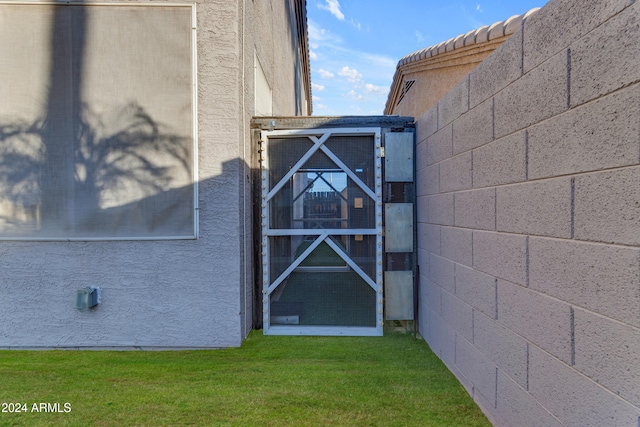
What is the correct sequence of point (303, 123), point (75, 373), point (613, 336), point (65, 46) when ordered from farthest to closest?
point (303, 123)
point (65, 46)
point (75, 373)
point (613, 336)

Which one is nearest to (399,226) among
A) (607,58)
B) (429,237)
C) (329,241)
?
(429,237)

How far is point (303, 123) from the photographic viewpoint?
420cm

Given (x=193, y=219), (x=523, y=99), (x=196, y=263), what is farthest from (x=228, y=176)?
(x=523, y=99)

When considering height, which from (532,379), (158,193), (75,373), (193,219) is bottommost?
(75,373)

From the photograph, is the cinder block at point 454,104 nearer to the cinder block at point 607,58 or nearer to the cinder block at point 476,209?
the cinder block at point 476,209

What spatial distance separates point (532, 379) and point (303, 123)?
327cm

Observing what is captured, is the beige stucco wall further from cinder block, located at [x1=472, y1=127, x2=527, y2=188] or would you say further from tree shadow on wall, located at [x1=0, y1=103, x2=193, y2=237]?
tree shadow on wall, located at [x1=0, y1=103, x2=193, y2=237]

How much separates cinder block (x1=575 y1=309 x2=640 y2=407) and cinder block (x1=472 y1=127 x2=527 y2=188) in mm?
802

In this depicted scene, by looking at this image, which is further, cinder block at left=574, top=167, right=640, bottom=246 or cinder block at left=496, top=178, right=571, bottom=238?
cinder block at left=496, top=178, right=571, bottom=238

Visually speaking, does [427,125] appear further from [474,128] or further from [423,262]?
[423,262]

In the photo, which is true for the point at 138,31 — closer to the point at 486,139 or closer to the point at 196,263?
the point at 196,263

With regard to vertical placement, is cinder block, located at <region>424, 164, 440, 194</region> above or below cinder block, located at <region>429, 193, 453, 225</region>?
above

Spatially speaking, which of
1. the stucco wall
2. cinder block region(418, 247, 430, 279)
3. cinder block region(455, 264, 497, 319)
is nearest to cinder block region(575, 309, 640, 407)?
the stucco wall

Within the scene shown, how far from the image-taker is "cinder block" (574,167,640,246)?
1282 millimetres
